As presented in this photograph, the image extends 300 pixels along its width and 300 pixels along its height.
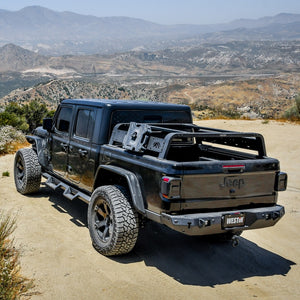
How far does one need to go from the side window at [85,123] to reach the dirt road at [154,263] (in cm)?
144

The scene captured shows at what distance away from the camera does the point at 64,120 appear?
6672 mm

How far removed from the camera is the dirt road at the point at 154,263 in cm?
422

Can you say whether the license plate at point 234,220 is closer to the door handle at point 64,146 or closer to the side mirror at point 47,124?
the door handle at point 64,146

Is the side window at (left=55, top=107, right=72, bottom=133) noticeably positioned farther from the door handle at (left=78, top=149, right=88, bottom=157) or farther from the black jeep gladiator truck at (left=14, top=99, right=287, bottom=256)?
the door handle at (left=78, top=149, right=88, bottom=157)

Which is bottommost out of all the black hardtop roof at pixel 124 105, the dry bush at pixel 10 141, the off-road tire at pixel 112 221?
the dry bush at pixel 10 141

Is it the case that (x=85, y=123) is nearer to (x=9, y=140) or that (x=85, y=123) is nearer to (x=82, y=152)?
(x=82, y=152)

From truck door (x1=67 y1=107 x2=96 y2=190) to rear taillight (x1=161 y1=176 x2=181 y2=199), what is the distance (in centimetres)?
176

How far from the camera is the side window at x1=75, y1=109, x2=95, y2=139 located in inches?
228

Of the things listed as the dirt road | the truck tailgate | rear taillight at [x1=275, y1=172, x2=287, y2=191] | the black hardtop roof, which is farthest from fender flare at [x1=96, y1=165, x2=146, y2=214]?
rear taillight at [x1=275, y1=172, x2=287, y2=191]

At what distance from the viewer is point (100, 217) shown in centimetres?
527

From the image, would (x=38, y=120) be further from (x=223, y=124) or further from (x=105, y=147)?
(x=105, y=147)

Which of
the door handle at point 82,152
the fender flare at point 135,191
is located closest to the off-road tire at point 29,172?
the door handle at point 82,152

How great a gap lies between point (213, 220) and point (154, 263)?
3.64 feet

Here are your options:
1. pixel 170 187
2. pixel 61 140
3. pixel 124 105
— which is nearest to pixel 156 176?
pixel 170 187
